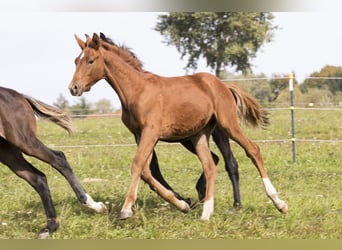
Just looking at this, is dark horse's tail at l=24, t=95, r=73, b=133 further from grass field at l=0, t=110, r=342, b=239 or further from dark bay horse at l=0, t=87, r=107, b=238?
grass field at l=0, t=110, r=342, b=239

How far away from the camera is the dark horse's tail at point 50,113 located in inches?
198

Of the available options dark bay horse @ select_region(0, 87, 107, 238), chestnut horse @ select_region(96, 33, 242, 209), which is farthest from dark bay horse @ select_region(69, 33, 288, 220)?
dark bay horse @ select_region(0, 87, 107, 238)

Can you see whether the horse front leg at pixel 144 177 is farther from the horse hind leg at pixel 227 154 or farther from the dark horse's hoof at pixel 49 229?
the horse hind leg at pixel 227 154

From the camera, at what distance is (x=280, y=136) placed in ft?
32.4

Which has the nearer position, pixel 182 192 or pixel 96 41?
pixel 96 41

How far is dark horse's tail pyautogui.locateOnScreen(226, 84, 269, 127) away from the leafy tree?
5271 millimetres

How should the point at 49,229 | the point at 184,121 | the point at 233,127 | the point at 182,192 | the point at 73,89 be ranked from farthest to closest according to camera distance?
the point at 182,192 < the point at 233,127 < the point at 184,121 < the point at 73,89 < the point at 49,229

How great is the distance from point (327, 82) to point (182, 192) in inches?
306

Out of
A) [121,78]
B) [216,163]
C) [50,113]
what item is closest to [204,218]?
[216,163]

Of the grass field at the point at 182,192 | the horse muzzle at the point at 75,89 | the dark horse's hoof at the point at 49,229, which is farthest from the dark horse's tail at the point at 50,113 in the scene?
the dark horse's hoof at the point at 49,229

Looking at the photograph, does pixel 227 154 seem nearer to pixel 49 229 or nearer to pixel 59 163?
pixel 59 163

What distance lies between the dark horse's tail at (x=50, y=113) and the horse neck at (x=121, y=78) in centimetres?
64

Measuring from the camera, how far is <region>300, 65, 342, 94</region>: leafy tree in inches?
435

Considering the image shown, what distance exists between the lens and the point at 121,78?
4.82 metres
